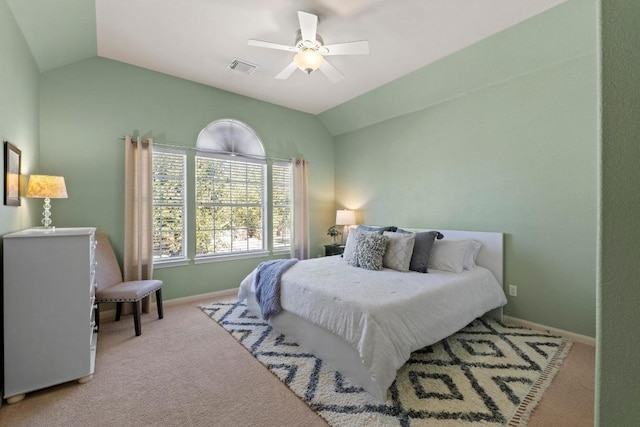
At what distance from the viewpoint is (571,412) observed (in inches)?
69.7

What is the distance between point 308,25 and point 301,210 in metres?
2.94

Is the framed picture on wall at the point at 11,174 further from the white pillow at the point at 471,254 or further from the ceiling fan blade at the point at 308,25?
the white pillow at the point at 471,254

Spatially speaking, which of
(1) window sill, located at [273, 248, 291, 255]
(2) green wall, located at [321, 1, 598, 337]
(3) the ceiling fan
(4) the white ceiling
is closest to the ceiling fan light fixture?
(3) the ceiling fan

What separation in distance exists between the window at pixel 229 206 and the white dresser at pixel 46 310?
191cm

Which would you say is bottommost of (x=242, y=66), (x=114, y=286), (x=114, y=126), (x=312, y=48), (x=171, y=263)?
Result: (x=114, y=286)

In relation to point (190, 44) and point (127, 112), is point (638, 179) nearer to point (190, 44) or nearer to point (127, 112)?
point (190, 44)

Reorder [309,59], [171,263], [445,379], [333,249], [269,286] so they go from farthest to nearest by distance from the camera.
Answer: [333,249]
[171,263]
[269,286]
[309,59]
[445,379]

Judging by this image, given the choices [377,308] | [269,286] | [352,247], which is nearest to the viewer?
[377,308]

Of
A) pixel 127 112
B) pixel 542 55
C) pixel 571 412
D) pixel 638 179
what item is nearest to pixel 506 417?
pixel 571 412

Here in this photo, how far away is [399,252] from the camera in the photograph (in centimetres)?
311

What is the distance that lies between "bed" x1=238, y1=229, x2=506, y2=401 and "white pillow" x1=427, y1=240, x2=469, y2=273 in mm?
94

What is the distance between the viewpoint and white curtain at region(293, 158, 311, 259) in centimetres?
483

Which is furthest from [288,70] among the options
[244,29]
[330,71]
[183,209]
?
[183,209]

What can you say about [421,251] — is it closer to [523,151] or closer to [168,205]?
[523,151]
